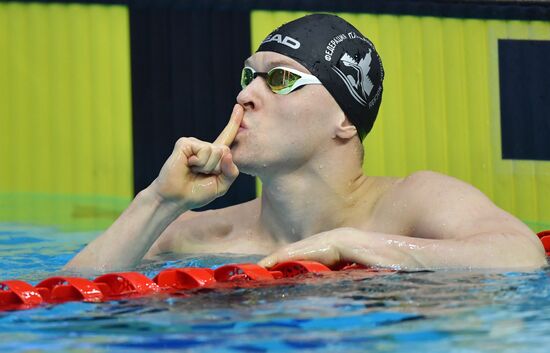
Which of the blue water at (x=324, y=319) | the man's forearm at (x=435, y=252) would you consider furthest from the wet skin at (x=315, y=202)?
the blue water at (x=324, y=319)

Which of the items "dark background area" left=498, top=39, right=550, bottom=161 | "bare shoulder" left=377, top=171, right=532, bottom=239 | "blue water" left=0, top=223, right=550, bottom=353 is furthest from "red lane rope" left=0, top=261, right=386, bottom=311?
"dark background area" left=498, top=39, right=550, bottom=161

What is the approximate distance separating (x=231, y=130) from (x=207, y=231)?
82cm

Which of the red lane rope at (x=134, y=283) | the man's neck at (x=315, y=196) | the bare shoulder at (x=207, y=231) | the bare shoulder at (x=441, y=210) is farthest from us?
the bare shoulder at (x=207, y=231)

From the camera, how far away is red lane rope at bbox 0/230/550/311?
3.10 m

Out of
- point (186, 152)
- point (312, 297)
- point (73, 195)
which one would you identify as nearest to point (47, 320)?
point (312, 297)

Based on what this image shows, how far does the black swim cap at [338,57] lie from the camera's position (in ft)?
13.4

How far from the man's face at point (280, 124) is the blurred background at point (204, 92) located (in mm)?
2871

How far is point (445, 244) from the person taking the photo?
3555mm

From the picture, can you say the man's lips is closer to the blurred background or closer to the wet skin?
the wet skin

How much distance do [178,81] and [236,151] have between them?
3.44 m

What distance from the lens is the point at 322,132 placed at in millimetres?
4066

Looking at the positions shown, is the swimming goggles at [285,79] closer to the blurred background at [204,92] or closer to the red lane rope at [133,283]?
the red lane rope at [133,283]

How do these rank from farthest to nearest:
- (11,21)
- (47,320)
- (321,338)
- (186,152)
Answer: (11,21)
(186,152)
(47,320)
(321,338)

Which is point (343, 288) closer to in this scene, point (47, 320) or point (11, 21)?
point (47, 320)
